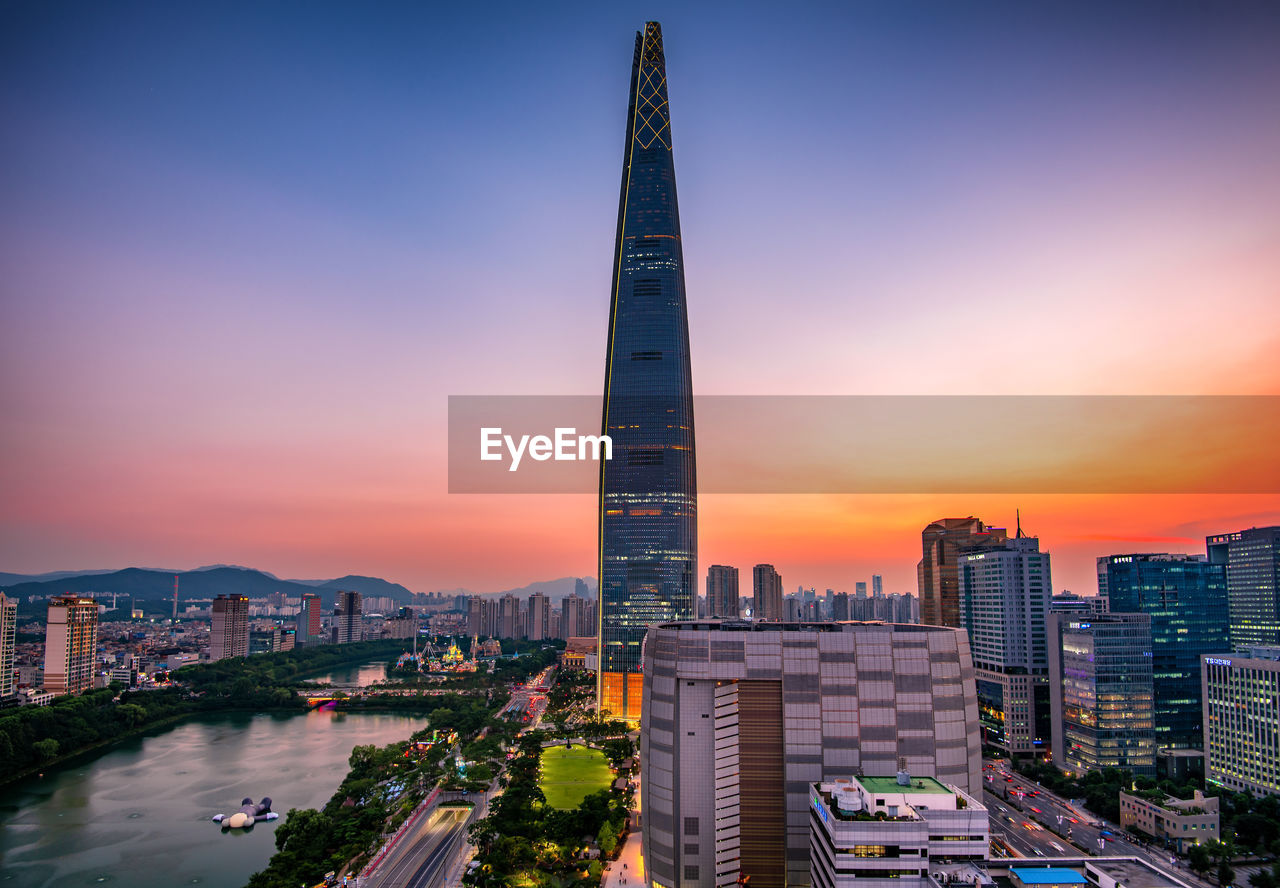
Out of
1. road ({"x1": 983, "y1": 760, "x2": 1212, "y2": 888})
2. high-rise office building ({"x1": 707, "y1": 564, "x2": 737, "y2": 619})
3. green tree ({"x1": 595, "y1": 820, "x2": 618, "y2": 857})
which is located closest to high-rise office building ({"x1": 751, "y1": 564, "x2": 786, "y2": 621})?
high-rise office building ({"x1": 707, "y1": 564, "x2": 737, "y2": 619})

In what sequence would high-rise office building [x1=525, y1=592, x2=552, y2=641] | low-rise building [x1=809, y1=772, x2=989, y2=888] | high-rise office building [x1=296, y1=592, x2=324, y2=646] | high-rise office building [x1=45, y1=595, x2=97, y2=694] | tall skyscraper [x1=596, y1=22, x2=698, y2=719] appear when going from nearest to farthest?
1. low-rise building [x1=809, y1=772, x2=989, y2=888]
2. tall skyscraper [x1=596, y1=22, x2=698, y2=719]
3. high-rise office building [x1=45, y1=595, x2=97, y2=694]
4. high-rise office building [x1=525, y1=592, x2=552, y2=641]
5. high-rise office building [x1=296, y1=592, x2=324, y2=646]

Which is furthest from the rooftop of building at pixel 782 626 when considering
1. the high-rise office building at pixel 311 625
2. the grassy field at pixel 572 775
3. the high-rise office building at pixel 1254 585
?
the high-rise office building at pixel 311 625

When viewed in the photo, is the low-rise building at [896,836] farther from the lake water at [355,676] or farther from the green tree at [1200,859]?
the lake water at [355,676]

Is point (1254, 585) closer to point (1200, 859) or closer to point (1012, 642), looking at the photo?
point (1012, 642)

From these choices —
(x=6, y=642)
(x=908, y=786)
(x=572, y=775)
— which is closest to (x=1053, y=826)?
(x=908, y=786)

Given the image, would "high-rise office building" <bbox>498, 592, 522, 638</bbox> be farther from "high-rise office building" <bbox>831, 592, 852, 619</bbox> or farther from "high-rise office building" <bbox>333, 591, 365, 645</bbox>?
"high-rise office building" <bbox>831, 592, 852, 619</bbox>

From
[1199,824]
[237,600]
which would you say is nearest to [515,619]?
[237,600]
